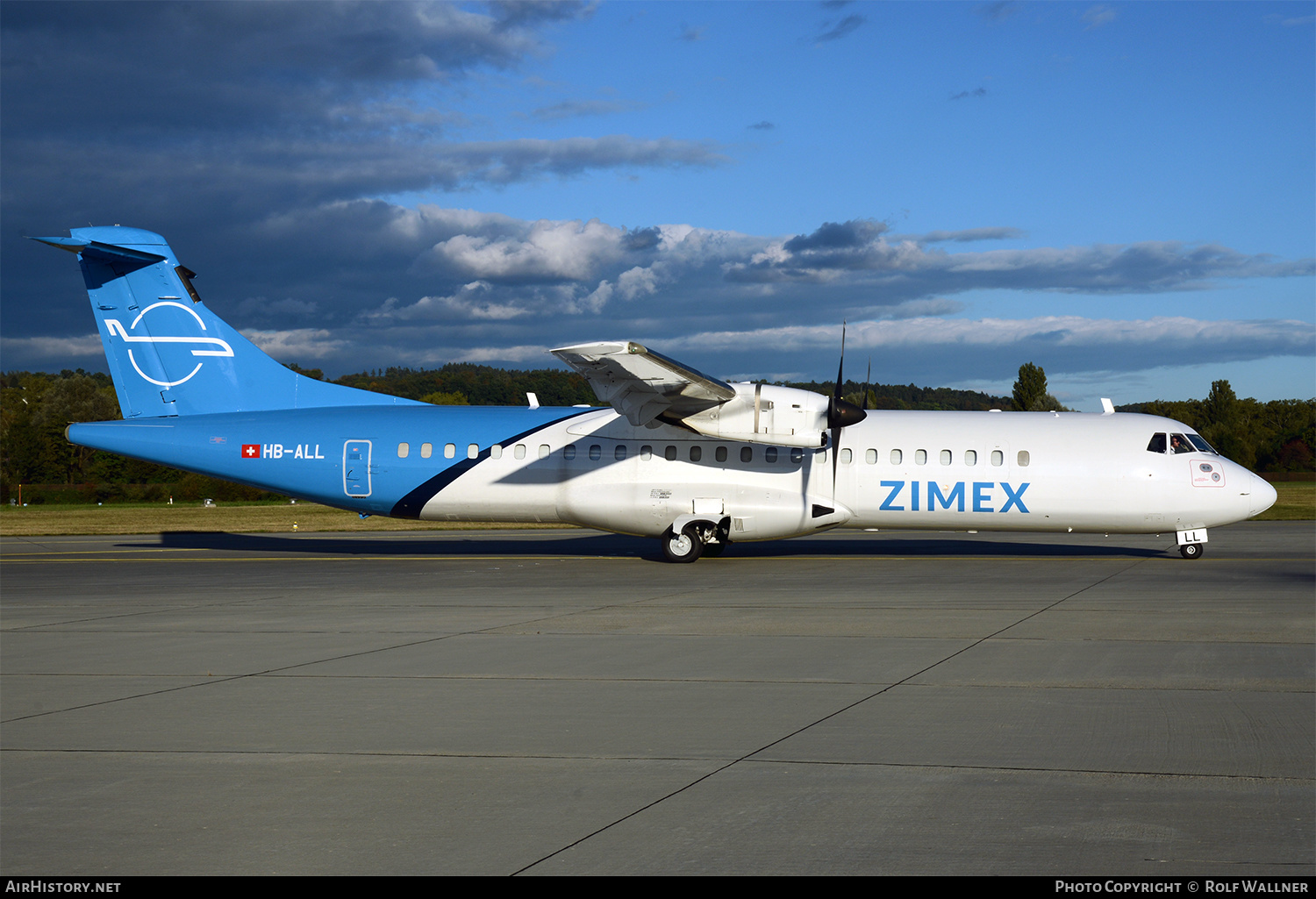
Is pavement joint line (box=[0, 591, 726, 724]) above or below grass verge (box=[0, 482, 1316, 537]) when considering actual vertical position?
below

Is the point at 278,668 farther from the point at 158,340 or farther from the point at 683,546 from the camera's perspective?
the point at 158,340

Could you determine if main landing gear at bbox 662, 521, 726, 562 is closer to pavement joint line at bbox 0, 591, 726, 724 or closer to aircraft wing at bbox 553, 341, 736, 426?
aircraft wing at bbox 553, 341, 736, 426

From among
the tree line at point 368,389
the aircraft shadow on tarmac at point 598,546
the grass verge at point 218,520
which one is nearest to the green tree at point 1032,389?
the tree line at point 368,389

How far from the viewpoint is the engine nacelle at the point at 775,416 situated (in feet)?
63.9

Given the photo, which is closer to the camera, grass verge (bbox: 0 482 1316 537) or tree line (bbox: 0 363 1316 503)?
grass verge (bbox: 0 482 1316 537)

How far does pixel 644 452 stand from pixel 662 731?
13.8 metres

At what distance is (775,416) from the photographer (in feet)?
64.1

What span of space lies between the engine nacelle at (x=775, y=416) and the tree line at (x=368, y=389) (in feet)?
105

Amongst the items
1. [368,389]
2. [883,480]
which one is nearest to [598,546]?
[883,480]

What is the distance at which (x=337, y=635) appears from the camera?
1190cm

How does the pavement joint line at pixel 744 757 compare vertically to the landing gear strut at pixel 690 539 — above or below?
Result: below

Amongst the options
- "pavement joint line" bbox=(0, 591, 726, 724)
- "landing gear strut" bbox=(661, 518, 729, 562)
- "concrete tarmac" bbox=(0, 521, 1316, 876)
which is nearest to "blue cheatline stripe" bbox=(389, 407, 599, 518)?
"landing gear strut" bbox=(661, 518, 729, 562)

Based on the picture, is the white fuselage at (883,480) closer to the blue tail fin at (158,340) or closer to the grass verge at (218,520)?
the blue tail fin at (158,340)

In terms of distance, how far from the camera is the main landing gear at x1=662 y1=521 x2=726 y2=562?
67.9ft
